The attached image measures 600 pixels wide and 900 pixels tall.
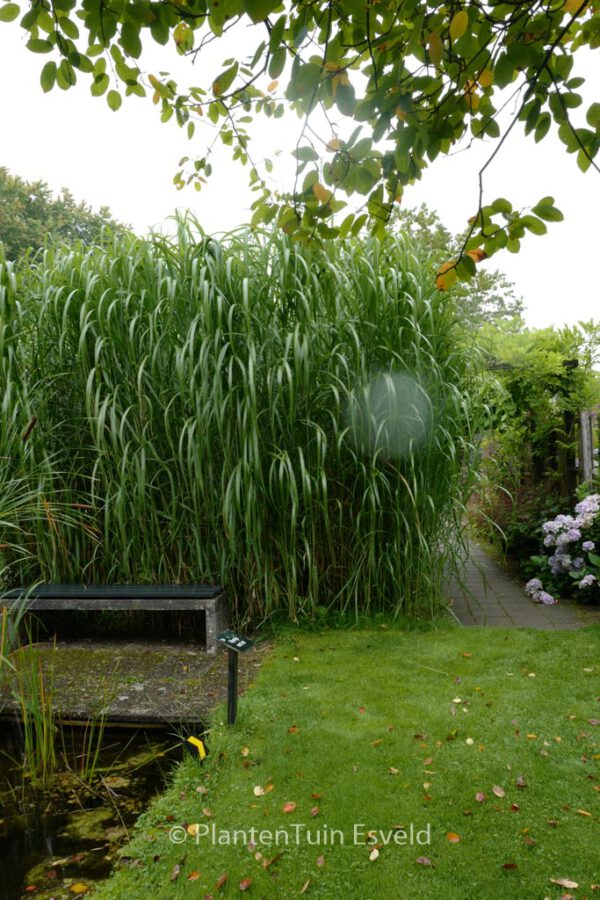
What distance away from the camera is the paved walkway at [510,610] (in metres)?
3.54

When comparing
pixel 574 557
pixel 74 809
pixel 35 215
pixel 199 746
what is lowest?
pixel 74 809

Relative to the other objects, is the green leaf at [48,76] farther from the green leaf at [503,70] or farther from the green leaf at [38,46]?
the green leaf at [503,70]

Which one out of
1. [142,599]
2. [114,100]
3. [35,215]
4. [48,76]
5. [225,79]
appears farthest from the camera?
[35,215]

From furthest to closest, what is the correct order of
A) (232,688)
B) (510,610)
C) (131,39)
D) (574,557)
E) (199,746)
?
(574,557)
(510,610)
(232,688)
(199,746)
(131,39)

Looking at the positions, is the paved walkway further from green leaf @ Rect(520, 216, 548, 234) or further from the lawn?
green leaf @ Rect(520, 216, 548, 234)

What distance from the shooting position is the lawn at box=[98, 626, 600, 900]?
5.08 ft

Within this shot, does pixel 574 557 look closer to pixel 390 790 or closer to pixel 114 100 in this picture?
pixel 390 790

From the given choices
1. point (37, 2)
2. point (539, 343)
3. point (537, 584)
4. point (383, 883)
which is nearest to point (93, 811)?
point (383, 883)

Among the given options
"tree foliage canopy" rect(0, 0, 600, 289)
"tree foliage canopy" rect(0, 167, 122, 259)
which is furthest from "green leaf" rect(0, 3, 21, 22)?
"tree foliage canopy" rect(0, 167, 122, 259)

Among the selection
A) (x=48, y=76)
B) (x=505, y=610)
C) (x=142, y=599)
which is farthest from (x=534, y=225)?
(x=505, y=610)

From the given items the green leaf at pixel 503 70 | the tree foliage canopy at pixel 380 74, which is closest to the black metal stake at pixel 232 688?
the tree foliage canopy at pixel 380 74

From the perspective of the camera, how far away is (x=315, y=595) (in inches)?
129

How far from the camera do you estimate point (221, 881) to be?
1535mm

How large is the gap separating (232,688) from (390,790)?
641mm
